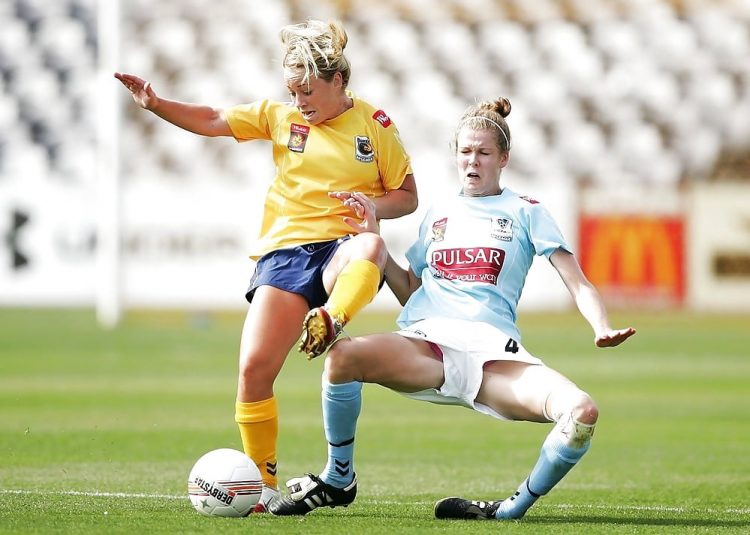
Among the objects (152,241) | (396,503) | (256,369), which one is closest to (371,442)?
(396,503)

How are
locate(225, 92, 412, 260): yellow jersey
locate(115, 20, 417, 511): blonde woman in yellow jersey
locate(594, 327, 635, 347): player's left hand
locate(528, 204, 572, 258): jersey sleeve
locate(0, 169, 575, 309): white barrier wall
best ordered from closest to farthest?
locate(594, 327, 635, 347): player's left hand → locate(528, 204, 572, 258): jersey sleeve → locate(115, 20, 417, 511): blonde woman in yellow jersey → locate(225, 92, 412, 260): yellow jersey → locate(0, 169, 575, 309): white barrier wall

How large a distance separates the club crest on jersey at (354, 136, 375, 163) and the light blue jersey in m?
0.41

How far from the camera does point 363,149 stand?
564 cm

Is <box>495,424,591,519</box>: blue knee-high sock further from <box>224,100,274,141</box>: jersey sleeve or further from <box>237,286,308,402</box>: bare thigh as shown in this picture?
<box>224,100,274,141</box>: jersey sleeve

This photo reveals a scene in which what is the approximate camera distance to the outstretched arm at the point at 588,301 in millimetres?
4805

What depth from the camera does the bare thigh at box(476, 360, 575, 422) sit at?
16.6 feet

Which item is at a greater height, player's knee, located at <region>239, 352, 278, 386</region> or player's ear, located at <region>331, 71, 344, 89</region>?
player's ear, located at <region>331, 71, 344, 89</region>

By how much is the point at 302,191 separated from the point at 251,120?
1.38 feet

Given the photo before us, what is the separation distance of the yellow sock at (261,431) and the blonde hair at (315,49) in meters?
1.38

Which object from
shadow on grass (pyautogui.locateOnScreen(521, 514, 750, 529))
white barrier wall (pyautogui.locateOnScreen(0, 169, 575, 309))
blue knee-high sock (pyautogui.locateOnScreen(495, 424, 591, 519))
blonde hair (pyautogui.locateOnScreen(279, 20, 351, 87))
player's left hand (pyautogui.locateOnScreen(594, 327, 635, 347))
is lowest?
white barrier wall (pyautogui.locateOnScreen(0, 169, 575, 309))

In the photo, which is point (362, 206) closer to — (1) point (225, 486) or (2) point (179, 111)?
(2) point (179, 111)

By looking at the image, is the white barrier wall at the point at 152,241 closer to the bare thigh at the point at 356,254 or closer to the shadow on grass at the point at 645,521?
the bare thigh at the point at 356,254

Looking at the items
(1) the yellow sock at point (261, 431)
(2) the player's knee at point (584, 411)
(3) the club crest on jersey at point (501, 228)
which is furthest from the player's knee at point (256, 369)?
(2) the player's knee at point (584, 411)

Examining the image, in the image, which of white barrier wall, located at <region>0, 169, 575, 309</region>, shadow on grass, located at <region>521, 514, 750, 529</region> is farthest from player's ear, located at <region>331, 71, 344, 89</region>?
white barrier wall, located at <region>0, 169, 575, 309</region>
